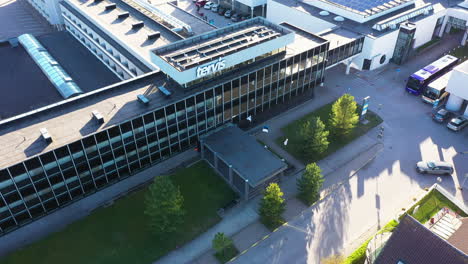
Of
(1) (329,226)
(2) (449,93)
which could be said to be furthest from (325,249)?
(2) (449,93)

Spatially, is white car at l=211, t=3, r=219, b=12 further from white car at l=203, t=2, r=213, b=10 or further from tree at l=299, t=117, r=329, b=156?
tree at l=299, t=117, r=329, b=156

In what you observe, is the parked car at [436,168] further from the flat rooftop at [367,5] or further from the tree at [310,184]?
the flat rooftop at [367,5]

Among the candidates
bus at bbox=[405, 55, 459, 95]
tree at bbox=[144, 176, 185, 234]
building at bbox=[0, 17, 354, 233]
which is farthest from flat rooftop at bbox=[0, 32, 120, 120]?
bus at bbox=[405, 55, 459, 95]

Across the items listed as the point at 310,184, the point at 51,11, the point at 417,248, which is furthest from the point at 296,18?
the point at 417,248

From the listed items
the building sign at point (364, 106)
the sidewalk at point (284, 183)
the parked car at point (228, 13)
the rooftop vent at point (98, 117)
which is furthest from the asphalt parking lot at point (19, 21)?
the building sign at point (364, 106)

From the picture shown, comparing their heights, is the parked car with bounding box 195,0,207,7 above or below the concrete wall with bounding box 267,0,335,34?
below

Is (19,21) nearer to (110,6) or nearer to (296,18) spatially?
(110,6)
